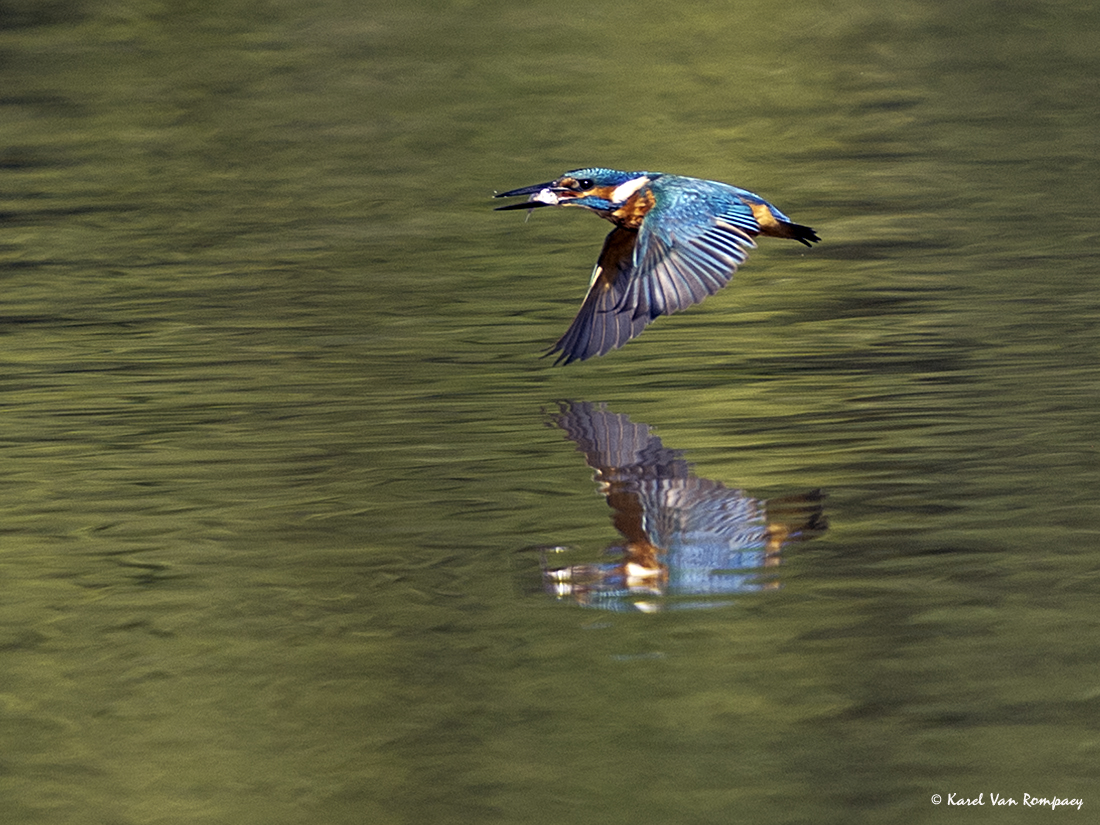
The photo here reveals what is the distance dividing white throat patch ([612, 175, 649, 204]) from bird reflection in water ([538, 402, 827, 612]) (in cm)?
139

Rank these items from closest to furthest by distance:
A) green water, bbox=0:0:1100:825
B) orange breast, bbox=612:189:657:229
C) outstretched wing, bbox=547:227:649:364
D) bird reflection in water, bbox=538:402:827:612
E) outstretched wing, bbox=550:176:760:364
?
1. green water, bbox=0:0:1100:825
2. bird reflection in water, bbox=538:402:827:612
3. outstretched wing, bbox=550:176:760:364
4. outstretched wing, bbox=547:227:649:364
5. orange breast, bbox=612:189:657:229

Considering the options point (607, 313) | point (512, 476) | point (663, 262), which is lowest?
point (512, 476)

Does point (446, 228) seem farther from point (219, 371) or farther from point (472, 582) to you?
point (472, 582)

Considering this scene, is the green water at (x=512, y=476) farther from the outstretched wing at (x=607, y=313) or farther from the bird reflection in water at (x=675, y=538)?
the outstretched wing at (x=607, y=313)

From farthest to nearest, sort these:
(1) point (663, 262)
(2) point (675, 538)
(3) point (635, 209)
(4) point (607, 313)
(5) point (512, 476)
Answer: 1. (3) point (635, 209)
2. (4) point (607, 313)
3. (1) point (663, 262)
4. (5) point (512, 476)
5. (2) point (675, 538)

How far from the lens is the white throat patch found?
7.16 meters

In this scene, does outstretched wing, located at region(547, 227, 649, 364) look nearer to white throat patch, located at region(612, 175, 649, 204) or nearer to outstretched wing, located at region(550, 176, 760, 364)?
outstretched wing, located at region(550, 176, 760, 364)

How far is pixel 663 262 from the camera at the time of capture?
6.70 meters

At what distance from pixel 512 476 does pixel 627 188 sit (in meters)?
1.67

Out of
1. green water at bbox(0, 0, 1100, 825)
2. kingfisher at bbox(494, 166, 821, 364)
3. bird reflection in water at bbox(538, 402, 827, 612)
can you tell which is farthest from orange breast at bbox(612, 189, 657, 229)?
bird reflection in water at bbox(538, 402, 827, 612)

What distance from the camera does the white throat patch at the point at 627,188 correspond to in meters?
7.16

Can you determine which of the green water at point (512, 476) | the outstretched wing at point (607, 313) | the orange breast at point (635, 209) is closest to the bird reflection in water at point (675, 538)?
the green water at point (512, 476)

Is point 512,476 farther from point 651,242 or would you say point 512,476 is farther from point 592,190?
point 592,190

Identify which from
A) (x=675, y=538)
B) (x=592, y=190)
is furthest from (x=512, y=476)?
(x=592, y=190)
